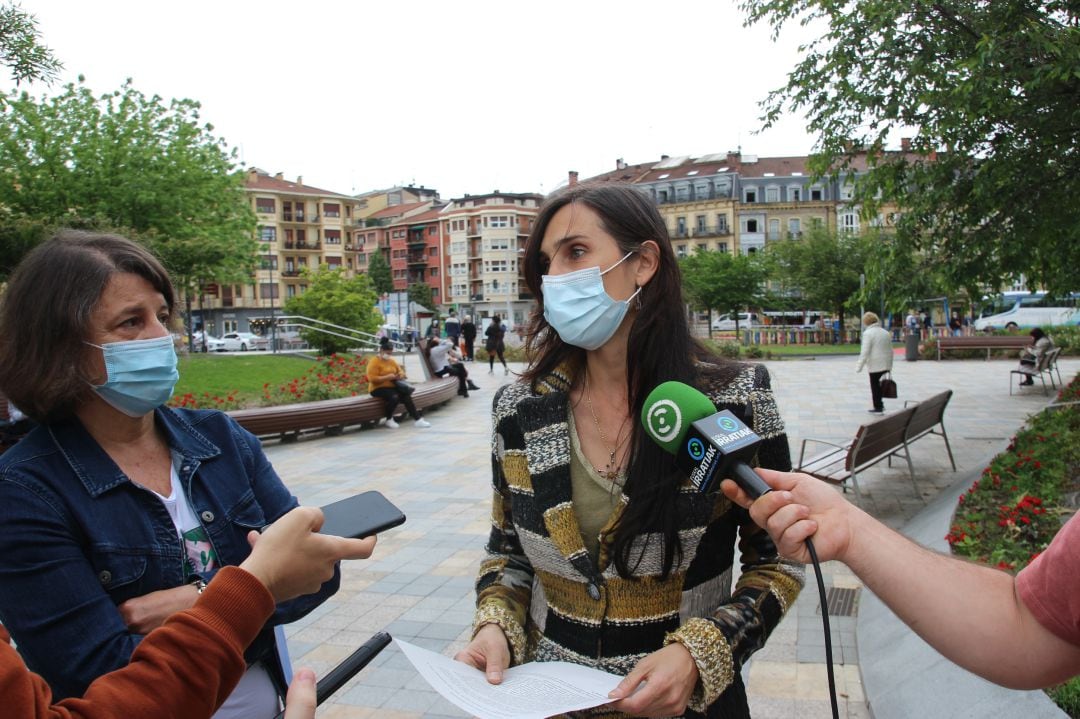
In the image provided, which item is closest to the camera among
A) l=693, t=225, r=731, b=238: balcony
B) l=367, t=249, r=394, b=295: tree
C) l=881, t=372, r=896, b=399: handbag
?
l=881, t=372, r=896, b=399: handbag

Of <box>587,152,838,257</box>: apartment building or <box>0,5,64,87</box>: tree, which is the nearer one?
<box>0,5,64,87</box>: tree

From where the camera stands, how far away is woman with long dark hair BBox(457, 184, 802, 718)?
1753 millimetres

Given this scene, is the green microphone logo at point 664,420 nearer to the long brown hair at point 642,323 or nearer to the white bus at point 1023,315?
the long brown hair at point 642,323

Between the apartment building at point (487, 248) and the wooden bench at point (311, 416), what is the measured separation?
233 feet

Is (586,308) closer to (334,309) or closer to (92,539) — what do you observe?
(92,539)

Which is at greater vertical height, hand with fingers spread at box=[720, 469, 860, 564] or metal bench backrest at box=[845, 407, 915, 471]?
hand with fingers spread at box=[720, 469, 860, 564]

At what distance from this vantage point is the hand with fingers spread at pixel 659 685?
5.16 feet

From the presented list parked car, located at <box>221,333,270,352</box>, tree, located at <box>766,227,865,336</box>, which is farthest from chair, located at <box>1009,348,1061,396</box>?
parked car, located at <box>221,333,270,352</box>

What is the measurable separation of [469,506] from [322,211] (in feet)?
273

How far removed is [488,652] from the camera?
1.80m

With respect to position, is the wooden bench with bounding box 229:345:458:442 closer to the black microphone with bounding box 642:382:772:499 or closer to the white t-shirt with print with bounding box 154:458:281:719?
the white t-shirt with print with bounding box 154:458:281:719

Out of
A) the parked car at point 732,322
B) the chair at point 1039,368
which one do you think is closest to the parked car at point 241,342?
the parked car at point 732,322

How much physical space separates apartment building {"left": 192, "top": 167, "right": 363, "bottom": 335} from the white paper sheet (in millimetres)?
80261

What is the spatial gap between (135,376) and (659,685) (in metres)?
1.41
